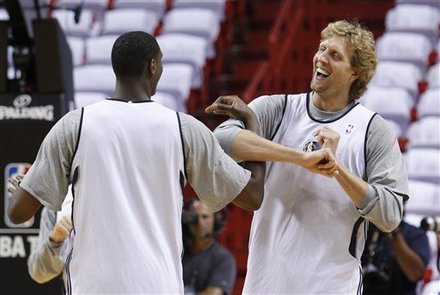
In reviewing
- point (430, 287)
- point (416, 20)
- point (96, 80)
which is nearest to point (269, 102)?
point (430, 287)

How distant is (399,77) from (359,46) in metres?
6.93

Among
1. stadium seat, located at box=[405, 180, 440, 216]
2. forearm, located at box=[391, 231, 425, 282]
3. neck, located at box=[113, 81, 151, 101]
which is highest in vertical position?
neck, located at box=[113, 81, 151, 101]

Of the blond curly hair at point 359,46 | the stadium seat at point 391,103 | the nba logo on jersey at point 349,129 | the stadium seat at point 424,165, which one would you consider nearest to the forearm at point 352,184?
the nba logo on jersey at point 349,129

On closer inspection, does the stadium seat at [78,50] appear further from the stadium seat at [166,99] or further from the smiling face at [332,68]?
the smiling face at [332,68]

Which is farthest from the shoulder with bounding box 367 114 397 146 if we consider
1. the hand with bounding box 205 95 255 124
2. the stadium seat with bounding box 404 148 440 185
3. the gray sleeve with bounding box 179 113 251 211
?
the stadium seat with bounding box 404 148 440 185

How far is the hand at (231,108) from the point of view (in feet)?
15.0

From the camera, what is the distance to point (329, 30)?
4875 millimetres

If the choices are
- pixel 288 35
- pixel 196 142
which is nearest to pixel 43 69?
pixel 196 142

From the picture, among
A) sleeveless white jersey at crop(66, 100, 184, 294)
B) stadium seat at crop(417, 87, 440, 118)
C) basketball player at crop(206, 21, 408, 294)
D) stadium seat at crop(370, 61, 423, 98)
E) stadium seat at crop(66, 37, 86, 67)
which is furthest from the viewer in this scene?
stadium seat at crop(66, 37, 86, 67)

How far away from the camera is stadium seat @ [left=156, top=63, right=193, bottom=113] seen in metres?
11.1

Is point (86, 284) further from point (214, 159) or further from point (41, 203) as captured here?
point (214, 159)

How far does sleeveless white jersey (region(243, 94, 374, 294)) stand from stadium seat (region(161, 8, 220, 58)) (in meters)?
7.77

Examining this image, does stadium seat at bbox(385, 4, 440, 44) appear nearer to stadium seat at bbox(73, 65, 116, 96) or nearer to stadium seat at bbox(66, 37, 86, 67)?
stadium seat at bbox(73, 65, 116, 96)

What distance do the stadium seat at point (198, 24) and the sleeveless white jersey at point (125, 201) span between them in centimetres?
848
